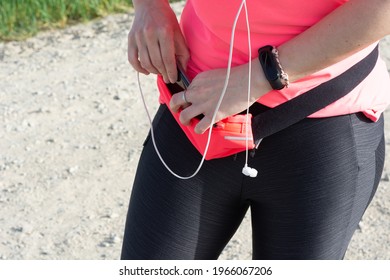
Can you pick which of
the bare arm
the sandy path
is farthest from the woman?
the sandy path

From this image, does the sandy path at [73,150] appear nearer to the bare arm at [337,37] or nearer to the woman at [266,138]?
the woman at [266,138]

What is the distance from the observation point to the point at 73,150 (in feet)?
12.0

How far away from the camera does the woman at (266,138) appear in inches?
58.6

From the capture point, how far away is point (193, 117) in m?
1.61

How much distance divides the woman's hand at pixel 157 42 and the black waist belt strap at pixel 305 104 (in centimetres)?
21

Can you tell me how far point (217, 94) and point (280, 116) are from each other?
0.43 ft

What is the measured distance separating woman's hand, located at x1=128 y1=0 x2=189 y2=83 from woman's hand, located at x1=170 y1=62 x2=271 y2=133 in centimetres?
8

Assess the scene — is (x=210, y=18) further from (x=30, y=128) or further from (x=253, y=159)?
(x=30, y=128)

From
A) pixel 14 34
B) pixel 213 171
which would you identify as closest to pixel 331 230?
pixel 213 171

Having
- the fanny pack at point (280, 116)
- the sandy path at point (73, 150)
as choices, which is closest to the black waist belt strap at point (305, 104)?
the fanny pack at point (280, 116)

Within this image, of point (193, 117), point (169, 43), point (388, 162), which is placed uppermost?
point (169, 43)

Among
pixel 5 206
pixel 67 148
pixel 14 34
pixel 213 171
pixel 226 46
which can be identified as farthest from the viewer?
pixel 14 34

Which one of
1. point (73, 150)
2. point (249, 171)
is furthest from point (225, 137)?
point (73, 150)

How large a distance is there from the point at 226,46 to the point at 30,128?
2.42m
